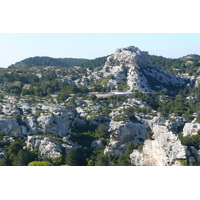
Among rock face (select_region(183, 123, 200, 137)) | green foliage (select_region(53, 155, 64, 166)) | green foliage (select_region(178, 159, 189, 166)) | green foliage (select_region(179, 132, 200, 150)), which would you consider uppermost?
rock face (select_region(183, 123, 200, 137))

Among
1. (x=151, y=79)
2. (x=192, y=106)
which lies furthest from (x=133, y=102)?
(x=151, y=79)

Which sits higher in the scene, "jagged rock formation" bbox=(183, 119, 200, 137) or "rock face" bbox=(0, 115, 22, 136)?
"jagged rock formation" bbox=(183, 119, 200, 137)

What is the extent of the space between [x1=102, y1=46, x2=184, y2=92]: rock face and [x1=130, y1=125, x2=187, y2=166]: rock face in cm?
6485

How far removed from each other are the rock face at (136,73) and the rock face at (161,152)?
213 ft

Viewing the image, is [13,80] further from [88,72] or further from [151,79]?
[151,79]

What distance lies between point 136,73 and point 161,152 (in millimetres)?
79708

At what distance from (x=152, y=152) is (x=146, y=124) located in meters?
21.1

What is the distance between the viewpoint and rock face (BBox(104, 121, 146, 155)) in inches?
1908

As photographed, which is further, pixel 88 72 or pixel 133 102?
pixel 88 72

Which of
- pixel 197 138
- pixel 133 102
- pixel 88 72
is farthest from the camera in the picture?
pixel 88 72

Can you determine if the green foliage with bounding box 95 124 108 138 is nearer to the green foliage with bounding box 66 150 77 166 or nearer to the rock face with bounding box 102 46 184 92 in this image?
the green foliage with bounding box 66 150 77 166

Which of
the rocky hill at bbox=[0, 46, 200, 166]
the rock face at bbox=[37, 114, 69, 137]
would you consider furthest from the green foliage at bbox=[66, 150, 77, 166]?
the rock face at bbox=[37, 114, 69, 137]

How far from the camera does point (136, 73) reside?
4345 inches

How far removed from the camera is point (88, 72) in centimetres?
13338
